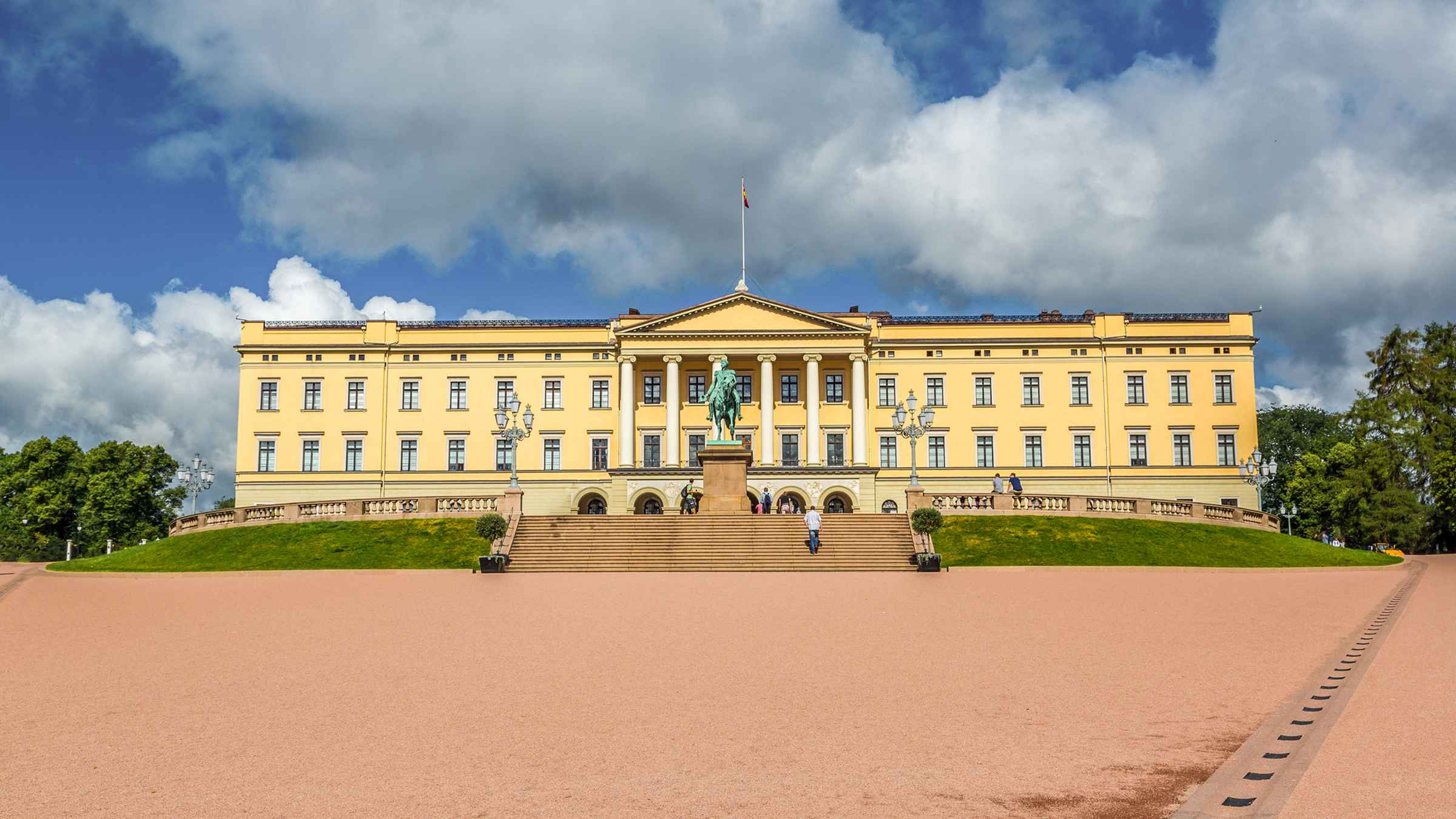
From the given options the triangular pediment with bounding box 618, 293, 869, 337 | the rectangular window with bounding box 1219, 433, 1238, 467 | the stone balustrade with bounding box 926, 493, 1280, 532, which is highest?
the triangular pediment with bounding box 618, 293, 869, 337

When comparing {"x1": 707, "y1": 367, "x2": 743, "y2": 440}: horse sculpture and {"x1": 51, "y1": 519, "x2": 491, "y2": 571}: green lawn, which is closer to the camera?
{"x1": 51, "y1": 519, "x2": 491, "y2": 571}: green lawn

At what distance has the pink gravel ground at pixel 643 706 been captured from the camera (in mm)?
7570

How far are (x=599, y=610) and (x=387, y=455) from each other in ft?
178

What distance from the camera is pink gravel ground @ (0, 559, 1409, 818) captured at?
7.57 meters

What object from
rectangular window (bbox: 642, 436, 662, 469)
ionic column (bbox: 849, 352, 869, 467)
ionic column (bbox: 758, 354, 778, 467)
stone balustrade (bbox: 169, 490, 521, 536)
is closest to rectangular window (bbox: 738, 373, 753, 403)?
ionic column (bbox: 758, 354, 778, 467)

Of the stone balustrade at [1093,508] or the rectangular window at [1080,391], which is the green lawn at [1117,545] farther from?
the rectangular window at [1080,391]

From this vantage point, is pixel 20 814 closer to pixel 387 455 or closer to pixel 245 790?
pixel 245 790

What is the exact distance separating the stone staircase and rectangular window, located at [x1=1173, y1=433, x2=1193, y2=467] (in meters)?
35.0

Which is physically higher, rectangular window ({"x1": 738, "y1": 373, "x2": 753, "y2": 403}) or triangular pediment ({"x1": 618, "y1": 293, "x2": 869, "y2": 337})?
triangular pediment ({"x1": 618, "y1": 293, "x2": 869, "y2": 337})

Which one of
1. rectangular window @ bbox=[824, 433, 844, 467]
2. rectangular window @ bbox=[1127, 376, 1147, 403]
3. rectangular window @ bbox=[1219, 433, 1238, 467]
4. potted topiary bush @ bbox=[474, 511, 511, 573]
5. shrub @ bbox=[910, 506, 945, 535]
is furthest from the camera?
rectangular window @ bbox=[1127, 376, 1147, 403]

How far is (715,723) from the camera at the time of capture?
9977mm

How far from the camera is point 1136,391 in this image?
2832 inches

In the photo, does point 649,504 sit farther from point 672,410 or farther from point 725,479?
point 725,479

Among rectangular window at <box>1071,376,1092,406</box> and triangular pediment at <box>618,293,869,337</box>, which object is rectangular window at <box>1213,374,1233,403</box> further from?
triangular pediment at <box>618,293,869,337</box>
